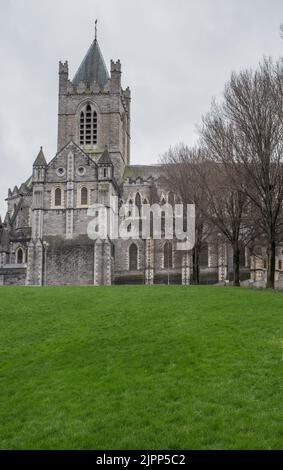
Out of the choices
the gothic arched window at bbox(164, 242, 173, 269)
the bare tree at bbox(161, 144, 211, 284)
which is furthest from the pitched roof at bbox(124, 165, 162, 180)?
the bare tree at bbox(161, 144, 211, 284)

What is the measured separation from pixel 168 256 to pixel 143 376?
46.7 meters

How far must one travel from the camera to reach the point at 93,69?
234 feet

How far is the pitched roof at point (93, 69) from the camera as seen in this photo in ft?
230

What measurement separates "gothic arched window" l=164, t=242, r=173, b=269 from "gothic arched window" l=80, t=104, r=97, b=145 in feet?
51.8

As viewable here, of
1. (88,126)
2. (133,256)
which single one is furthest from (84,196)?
(88,126)

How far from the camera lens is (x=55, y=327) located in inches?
804

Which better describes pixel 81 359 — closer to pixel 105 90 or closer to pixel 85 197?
pixel 85 197

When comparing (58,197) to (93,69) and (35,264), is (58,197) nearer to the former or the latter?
(35,264)

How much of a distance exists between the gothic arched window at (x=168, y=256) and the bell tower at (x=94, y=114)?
10870 millimetres

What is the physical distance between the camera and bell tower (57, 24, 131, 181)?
67.1 metres

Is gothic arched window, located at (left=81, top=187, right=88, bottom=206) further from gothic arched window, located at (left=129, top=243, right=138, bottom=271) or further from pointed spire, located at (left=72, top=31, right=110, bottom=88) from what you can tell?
pointed spire, located at (left=72, top=31, right=110, bottom=88)

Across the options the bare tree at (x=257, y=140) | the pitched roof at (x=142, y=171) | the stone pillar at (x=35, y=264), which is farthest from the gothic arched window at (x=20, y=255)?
the bare tree at (x=257, y=140)
